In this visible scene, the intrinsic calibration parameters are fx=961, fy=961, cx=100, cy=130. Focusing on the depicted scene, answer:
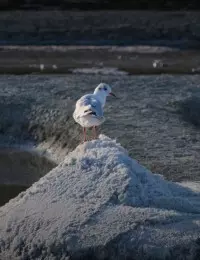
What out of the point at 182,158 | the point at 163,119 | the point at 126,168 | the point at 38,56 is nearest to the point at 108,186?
the point at 126,168

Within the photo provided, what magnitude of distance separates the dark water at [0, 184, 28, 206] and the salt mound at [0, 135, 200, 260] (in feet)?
7.42

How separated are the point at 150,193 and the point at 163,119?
4.81 m

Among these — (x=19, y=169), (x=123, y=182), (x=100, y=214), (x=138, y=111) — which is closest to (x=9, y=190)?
(x=19, y=169)

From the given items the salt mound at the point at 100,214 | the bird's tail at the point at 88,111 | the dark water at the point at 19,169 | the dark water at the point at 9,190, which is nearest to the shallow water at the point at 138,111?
the dark water at the point at 19,169

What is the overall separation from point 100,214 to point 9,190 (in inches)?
147

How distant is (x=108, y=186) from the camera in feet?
32.2

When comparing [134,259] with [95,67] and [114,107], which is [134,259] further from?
[95,67]

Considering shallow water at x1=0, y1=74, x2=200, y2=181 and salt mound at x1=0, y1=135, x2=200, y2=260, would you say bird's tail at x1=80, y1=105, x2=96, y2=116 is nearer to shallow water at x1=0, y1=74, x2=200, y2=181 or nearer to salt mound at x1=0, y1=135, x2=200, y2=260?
salt mound at x1=0, y1=135, x2=200, y2=260

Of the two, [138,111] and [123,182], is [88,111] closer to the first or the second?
[123,182]

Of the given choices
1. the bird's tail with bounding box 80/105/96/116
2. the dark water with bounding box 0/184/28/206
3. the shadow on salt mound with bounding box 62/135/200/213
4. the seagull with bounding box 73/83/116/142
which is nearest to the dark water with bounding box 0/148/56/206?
the dark water with bounding box 0/184/28/206

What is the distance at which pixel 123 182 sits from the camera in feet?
32.2

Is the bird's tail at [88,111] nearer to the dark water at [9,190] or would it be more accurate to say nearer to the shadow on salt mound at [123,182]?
the shadow on salt mound at [123,182]

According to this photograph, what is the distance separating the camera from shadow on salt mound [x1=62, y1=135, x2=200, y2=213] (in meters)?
9.74

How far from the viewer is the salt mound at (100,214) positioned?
9.11 metres
